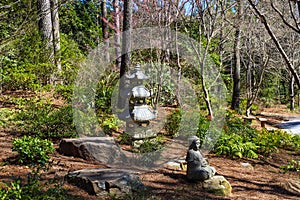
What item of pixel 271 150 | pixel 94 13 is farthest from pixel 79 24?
pixel 271 150

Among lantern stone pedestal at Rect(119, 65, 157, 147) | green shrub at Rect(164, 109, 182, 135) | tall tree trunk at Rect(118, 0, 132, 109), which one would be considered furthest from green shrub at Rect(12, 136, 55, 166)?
tall tree trunk at Rect(118, 0, 132, 109)

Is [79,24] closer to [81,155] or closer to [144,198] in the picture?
[81,155]

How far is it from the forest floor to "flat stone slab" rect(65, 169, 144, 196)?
8cm

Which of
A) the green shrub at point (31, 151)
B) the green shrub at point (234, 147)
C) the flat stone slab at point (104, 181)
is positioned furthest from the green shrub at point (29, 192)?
the green shrub at point (234, 147)

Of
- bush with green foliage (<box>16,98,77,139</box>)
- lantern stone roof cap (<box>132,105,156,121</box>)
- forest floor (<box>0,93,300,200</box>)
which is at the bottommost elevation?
forest floor (<box>0,93,300,200</box>)

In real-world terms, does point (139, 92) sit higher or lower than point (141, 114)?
higher

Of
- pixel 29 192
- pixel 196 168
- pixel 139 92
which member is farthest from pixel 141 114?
pixel 29 192

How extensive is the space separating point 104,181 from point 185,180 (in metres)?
1.30

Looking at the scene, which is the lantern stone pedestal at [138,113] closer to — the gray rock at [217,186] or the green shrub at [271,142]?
the gray rock at [217,186]

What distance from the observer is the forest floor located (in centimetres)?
366

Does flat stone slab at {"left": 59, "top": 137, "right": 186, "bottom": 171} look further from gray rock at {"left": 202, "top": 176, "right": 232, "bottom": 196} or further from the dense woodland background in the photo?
gray rock at {"left": 202, "top": 176, "right": 232, "bottom": 196}

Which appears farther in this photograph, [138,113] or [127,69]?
[127,69]

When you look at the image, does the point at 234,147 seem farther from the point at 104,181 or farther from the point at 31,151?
the point at 31,151

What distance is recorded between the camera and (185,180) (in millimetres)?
4184
